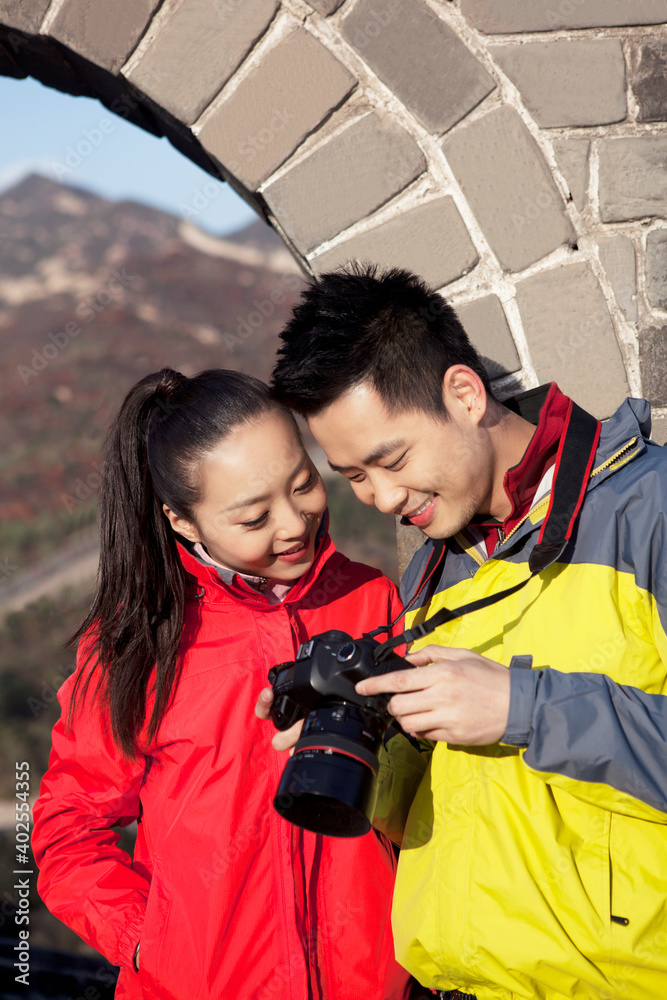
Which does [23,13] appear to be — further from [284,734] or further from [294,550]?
[284,734]

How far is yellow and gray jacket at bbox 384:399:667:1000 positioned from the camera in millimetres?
1072

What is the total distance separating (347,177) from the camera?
1.78m

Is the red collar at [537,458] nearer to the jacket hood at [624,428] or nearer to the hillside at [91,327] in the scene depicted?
the jacket hood at [624,428]

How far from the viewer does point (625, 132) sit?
5.83ft

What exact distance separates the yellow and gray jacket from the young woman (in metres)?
0.23

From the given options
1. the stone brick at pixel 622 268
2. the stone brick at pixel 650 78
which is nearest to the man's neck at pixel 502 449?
the stone brick at pixel 622 268

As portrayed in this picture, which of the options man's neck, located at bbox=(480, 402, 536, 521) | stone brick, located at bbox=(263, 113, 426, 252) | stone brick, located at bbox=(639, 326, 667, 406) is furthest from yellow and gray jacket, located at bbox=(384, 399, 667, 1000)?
stone brick, located at bbox=(263, 113, 426, 252)

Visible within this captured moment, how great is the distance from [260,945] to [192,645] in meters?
0.59

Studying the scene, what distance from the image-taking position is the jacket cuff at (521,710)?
43.8 inches

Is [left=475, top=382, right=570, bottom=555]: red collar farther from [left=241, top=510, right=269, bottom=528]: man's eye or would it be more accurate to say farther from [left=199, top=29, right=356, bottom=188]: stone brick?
[left=199, top=29, right=356, bottom=188]: stone brick

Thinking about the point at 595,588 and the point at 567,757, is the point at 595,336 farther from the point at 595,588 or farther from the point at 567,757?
the point at 567,757

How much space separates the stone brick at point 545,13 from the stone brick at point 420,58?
0.08 meters

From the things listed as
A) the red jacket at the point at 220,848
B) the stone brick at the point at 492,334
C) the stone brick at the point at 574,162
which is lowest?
the red jacket at the point at 220,848

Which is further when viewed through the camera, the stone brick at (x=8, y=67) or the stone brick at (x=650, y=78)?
the stone brick at (x=8, y=67)
